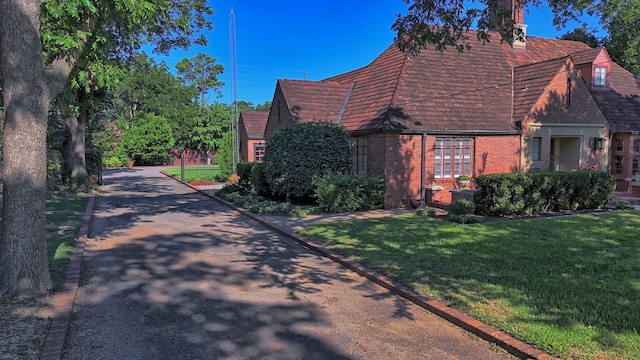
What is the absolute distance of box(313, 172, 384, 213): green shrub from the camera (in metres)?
13.5

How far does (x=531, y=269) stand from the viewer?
6.64m

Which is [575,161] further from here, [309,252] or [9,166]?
[9,166]

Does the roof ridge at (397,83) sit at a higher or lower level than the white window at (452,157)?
higher

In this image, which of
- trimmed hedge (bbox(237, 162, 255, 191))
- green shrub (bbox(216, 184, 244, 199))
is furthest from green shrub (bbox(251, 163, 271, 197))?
trimmed hedge (bbox(237, 162, 255, 191))

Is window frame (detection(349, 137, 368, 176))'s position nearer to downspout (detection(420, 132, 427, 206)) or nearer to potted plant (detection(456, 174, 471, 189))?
downspout (detection(420, 132, 427, 206))

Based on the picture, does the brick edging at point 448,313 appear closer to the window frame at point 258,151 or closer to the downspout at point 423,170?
the downspout at point 423,170

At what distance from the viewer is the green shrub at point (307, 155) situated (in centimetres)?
1488

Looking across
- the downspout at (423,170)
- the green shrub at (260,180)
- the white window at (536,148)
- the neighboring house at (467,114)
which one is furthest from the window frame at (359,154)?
the white window at (536,148)

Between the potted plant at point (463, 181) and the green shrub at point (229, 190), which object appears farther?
the green shrub at point (229, 190)

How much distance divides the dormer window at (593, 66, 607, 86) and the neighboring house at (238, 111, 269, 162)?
26.8m

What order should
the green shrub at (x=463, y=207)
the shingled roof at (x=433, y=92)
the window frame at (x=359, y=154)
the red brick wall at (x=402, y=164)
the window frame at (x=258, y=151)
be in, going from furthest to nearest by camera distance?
the window frame at (x=258, y=151) → the window frame at (x=359, y=154) → the shingled roof at (x=433, y=92) → the red brick wall at (x=402, y=164) → the green shrub at (x=463, y=207)

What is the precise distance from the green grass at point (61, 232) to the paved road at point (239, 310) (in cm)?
36

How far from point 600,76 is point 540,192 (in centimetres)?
1175

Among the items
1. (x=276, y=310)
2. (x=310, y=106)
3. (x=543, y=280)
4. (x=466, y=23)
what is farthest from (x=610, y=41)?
(x=276, y=310)
